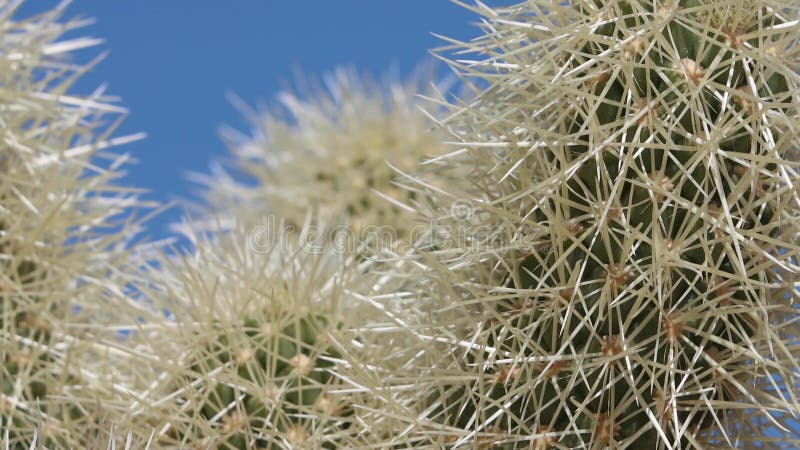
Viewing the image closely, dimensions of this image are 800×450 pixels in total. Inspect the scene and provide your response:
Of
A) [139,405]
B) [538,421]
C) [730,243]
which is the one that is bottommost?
[538,421]

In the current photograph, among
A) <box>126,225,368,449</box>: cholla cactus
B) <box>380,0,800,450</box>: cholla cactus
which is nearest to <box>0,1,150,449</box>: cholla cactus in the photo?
<box>126,225,368,449</box>: cholla cactus

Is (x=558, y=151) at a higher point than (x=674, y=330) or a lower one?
higher

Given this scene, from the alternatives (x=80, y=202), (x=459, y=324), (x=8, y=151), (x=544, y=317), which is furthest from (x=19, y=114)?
(x=544, y=317)

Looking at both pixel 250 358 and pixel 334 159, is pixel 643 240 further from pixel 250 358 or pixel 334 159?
pixel 334 159

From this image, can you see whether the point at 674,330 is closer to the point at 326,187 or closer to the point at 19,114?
the point at 19,114

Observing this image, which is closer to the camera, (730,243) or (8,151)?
(730,243)

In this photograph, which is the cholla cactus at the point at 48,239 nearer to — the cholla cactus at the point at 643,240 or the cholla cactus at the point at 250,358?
the cholla cactus at the point at 250,358
